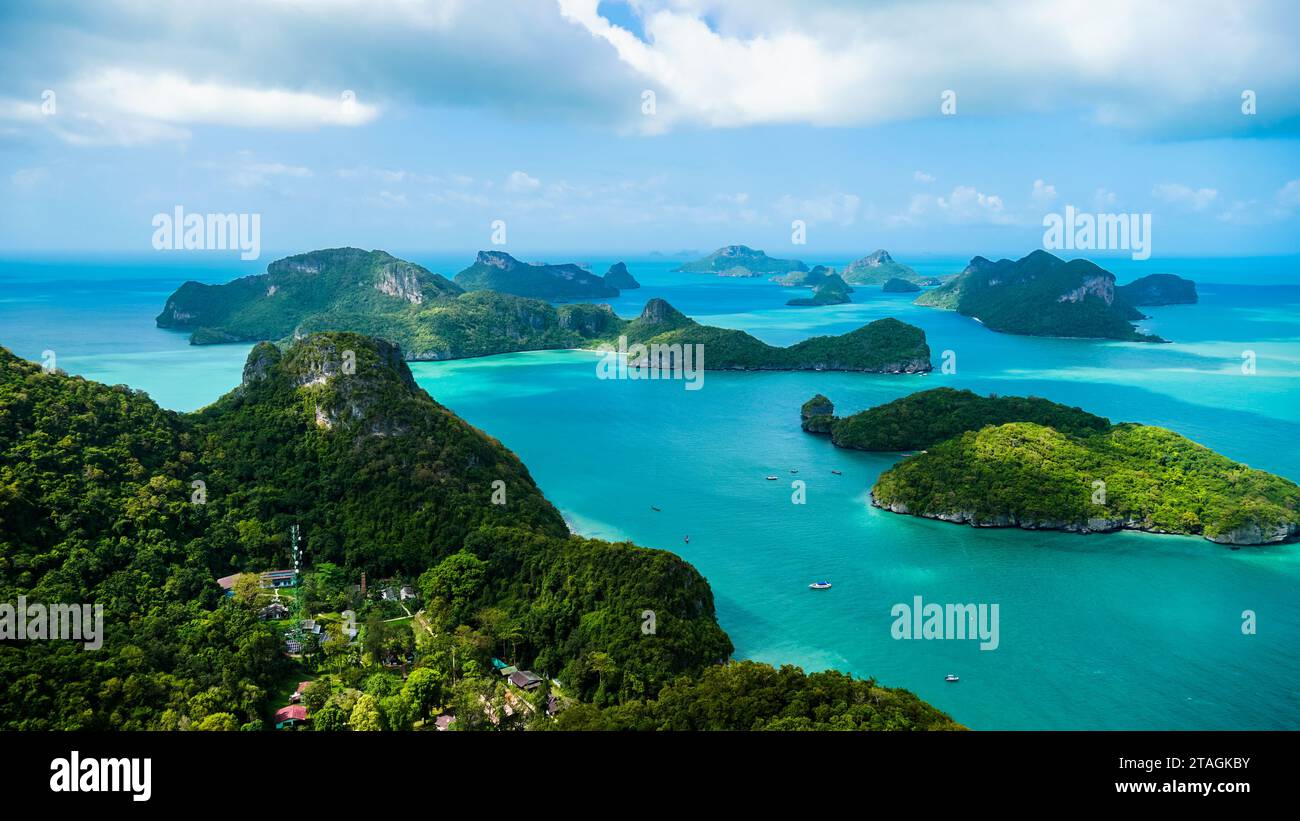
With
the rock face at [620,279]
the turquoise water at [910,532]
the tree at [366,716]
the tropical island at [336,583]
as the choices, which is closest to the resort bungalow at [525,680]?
the tropical island at [336,583]

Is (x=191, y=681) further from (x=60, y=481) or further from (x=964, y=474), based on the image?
(x=964, y=474)

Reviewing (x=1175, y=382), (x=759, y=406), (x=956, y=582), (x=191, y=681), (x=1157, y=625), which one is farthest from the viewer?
(x=1175, y=382)

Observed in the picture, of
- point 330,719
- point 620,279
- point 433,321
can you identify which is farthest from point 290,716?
point 620,279

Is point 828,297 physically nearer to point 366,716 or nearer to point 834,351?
point 834,351

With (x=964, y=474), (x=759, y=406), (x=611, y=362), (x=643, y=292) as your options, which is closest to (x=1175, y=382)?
(x=759, y=406)

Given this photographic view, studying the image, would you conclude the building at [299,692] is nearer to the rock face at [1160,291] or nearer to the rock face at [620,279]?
the rock face at [1160,291]

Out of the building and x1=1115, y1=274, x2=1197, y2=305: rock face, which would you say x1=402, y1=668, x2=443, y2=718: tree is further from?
x1=1115, y1=274, x2=1197, y2=305: rock face
